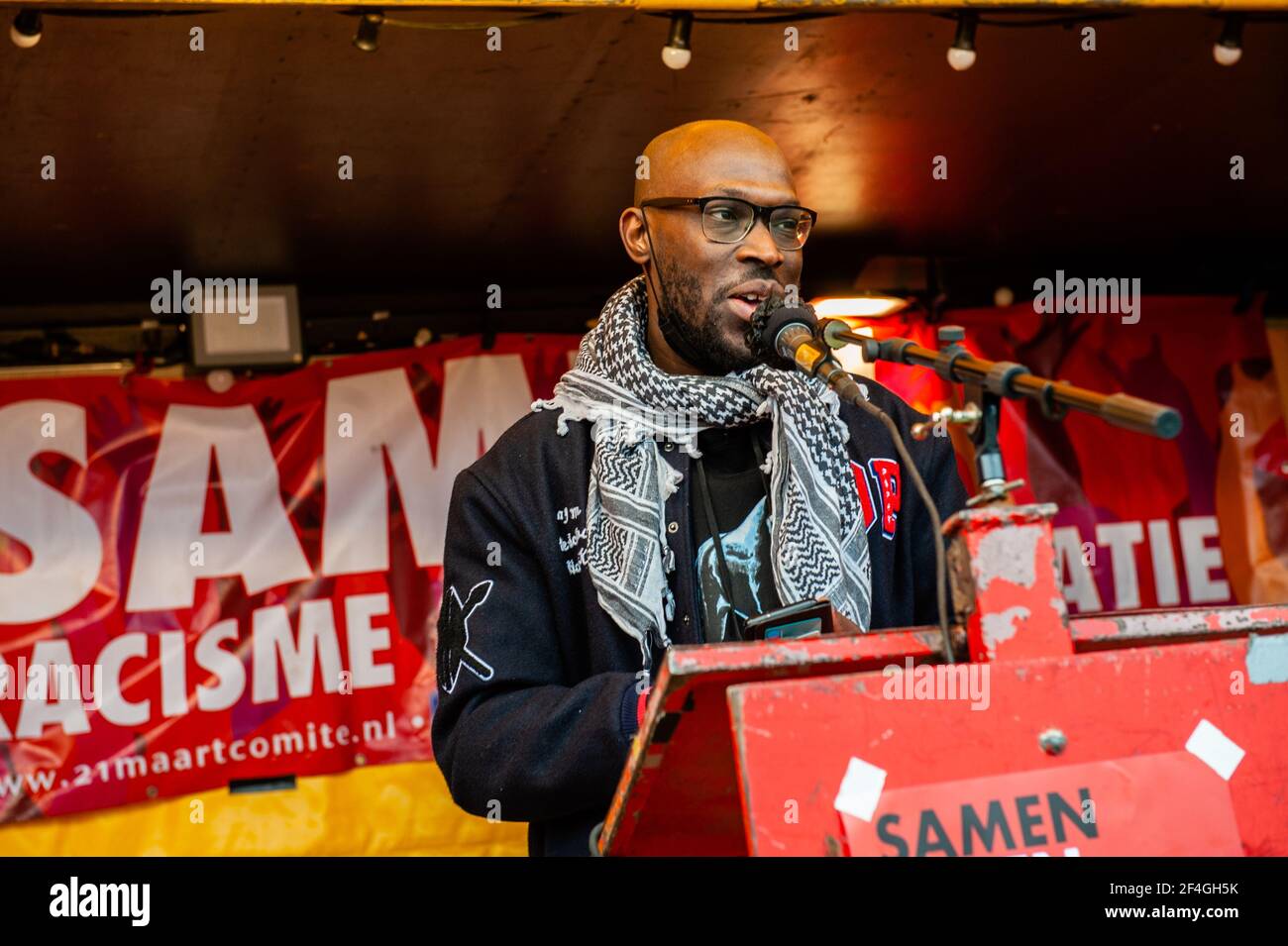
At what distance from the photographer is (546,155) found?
4086mm

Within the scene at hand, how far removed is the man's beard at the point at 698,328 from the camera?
8.00 feet

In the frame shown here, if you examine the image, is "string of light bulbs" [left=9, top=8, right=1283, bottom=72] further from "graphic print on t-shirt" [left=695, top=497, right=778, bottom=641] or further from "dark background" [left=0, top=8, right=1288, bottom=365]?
"graphic print on t-shirt" [left=695, top=497, right=778, bottom=641]

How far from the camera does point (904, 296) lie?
17.7 ft

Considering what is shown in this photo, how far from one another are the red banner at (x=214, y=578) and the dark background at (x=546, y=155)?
33 centimetres

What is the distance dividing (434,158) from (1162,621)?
9.84 feet

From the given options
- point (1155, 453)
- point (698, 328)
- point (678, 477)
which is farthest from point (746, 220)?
point (1155, 453)

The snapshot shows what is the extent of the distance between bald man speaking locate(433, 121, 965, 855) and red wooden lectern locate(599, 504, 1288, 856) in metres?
0.74

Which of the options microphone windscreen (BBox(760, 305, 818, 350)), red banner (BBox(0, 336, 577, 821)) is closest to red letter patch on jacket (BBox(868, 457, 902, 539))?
microphone windscreen (BBox(760, 305, 818, 350))

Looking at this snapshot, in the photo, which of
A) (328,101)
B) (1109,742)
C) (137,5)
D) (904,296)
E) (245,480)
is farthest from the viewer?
(904,296)

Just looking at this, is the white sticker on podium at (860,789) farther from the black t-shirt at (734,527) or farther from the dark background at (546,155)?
the dark background at (546,155)

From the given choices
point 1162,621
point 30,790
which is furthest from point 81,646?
point 1162,621

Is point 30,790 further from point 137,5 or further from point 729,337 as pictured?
point 729,337

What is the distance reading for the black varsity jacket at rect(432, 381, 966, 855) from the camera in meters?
1.99

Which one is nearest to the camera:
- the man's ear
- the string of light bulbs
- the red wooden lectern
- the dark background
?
the red wooden lectern
